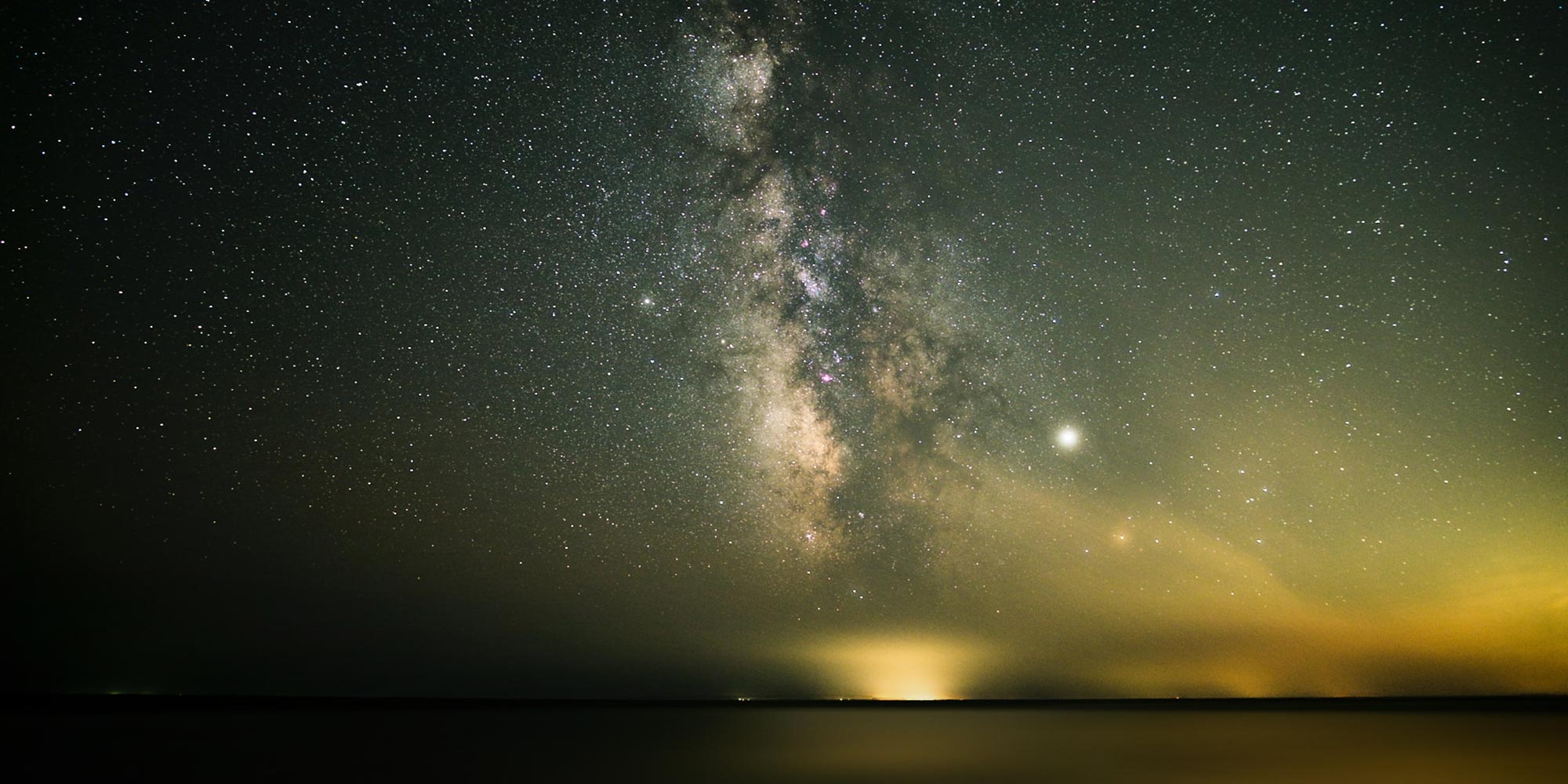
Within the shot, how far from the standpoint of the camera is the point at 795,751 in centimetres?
1151

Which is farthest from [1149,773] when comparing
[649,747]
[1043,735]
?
[649,747]

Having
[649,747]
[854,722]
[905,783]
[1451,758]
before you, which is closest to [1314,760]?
[1451,758]

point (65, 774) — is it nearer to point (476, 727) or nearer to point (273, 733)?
point (273, 733)

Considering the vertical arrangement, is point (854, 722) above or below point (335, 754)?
below

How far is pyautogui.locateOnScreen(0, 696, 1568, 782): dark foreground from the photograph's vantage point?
26.7 feet

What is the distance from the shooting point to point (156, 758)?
950 cm

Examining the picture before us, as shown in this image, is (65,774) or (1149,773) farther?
(1149,773)

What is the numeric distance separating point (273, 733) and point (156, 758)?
573cm

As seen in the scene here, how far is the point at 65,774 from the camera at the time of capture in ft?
25.3

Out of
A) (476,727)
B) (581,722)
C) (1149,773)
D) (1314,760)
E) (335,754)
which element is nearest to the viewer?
(1149,773)

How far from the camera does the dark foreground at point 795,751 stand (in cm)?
813

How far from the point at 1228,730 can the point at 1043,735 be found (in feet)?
14.7

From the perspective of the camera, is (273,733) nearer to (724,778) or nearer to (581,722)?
(581,722)

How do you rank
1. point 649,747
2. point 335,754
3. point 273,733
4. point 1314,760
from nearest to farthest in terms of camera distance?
point 1314,760, point 335,754, point 649,747, point 273,733
